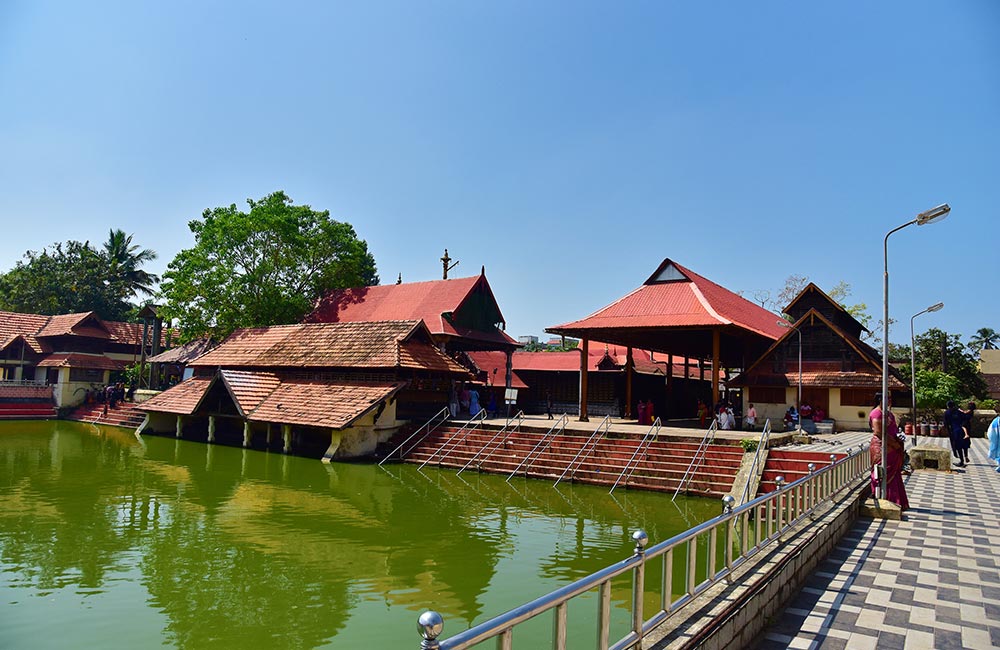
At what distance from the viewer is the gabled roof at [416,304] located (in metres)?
26.9

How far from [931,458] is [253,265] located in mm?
28044

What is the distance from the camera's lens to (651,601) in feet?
22.7

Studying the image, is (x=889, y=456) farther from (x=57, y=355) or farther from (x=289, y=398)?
(x=57, y=355)

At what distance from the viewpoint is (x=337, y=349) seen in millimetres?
21828

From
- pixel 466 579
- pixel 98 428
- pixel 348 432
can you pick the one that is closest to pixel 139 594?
pixel 466 579

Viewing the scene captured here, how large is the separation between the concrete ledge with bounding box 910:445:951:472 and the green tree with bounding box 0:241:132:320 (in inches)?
1867

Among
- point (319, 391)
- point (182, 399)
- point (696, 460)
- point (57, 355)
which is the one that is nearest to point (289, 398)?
point (319, 391)

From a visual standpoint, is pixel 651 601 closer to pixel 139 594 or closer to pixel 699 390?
pixel 139 594

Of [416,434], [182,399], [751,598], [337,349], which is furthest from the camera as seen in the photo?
[182,399]

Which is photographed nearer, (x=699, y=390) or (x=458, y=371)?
(x=458, y=371)

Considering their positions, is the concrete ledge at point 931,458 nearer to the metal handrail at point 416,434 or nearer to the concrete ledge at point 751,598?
the concrete ledge at point 751,598

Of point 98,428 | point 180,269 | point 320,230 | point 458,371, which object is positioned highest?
point 320,230

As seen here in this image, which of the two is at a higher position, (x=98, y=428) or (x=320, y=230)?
(x=320, y=230)

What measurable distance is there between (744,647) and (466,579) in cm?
385
